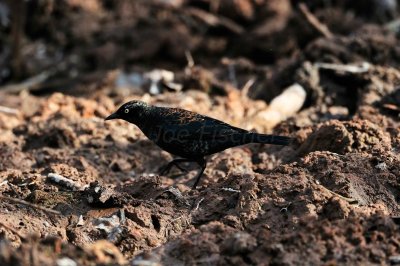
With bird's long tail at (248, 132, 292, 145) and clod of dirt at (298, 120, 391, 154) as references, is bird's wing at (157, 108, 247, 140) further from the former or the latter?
clod of dirt at (298, 120, 391, 154)

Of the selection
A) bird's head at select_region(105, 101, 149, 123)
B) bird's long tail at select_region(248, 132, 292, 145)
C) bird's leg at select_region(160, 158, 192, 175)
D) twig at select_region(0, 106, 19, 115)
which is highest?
bird's long tail at select_region(248, 132, 292, 145)

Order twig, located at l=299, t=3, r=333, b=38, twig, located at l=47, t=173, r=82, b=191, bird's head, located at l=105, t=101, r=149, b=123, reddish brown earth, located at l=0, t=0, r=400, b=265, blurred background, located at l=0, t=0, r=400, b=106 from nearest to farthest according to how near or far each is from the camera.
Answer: reddish brown earth, located at l=0, t=0, r=400, b=265 → twig, located at l=47, t=173, r=82, b=191 → bird's head, located at l=105, t=101, r=149, b=123 → blurred background, located at l=0, t=0, r=400, b=106 → twig, located at l=299, t=3, r=333, b=38

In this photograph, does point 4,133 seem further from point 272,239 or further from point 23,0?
point 272,239

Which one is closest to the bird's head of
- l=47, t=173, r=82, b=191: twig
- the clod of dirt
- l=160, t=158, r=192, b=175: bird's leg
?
l=160, t=158, r=192, b=175: bird's leg

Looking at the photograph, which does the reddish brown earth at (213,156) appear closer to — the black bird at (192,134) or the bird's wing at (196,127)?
the black bird at (192,134)

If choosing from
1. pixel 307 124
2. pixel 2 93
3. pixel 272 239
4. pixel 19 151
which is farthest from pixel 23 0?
pixel 272 239

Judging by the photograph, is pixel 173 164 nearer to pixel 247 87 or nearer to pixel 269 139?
pixel 269 139

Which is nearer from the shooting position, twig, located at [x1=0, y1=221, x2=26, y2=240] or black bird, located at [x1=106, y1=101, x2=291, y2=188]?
twig, located at [x1=0, y1=221, x2=26, y2=240]

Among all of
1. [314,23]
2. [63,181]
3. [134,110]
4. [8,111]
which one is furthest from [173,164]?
[314,23]
